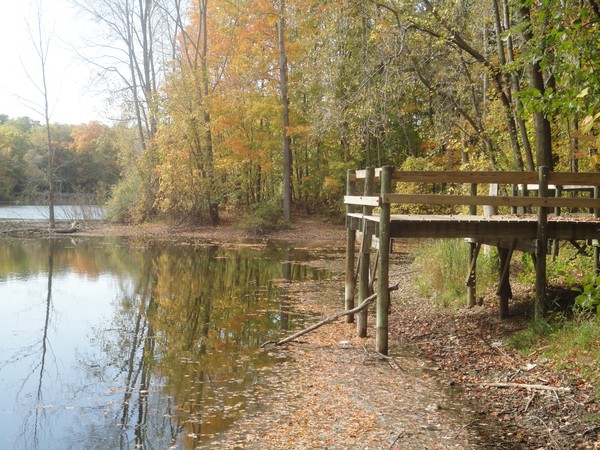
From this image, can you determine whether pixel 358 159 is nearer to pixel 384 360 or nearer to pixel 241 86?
pixel 241 86

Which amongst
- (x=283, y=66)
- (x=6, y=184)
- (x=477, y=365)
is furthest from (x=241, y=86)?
(x=6, y=184)

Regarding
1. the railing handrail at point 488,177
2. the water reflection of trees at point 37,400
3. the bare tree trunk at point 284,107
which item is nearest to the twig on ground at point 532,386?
the railing handrail at point 488,177

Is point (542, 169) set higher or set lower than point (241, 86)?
lower

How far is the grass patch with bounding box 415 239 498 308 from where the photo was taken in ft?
37.1

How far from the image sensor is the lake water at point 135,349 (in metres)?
6.09

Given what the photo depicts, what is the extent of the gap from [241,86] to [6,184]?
126 feet

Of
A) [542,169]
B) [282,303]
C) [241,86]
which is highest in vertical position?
[241,86]

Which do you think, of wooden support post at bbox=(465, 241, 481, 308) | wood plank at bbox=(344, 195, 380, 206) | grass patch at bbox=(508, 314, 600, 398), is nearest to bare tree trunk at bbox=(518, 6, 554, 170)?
wooden support post at bbox=(465, 241, 481, 308)

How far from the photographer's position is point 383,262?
8.12 meters

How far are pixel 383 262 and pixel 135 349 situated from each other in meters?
4.34

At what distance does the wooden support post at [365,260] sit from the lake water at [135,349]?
1559mm

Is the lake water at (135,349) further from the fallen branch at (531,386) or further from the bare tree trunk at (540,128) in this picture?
the bare tree trunk at (540,128)

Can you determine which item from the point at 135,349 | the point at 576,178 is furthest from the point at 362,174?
the point at 135,349

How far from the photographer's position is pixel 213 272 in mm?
17719
